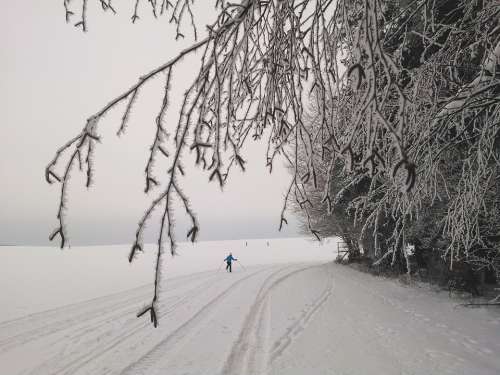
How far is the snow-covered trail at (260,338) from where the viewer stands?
218 inches

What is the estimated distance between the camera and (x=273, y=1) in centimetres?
188

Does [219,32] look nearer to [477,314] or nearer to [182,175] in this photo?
[182,175]

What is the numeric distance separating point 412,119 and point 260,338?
5.37 m

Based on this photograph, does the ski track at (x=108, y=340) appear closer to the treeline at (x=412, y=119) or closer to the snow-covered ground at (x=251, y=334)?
the snow-covered ground at (x=251, y=334)

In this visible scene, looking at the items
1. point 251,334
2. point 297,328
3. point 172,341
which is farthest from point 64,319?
point 297,328

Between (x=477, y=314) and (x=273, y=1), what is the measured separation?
10.3 meters

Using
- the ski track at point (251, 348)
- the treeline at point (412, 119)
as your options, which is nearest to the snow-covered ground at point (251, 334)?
the ski track at point (251, 348)

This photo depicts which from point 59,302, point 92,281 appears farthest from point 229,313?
point 92,281

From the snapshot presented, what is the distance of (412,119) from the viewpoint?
352cm

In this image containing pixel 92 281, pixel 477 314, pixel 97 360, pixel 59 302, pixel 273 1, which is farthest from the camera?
pixel 92 281

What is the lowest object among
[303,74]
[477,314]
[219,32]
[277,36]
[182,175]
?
[477,314]

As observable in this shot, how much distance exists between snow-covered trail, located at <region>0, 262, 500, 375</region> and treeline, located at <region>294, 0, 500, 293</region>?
2023 mm

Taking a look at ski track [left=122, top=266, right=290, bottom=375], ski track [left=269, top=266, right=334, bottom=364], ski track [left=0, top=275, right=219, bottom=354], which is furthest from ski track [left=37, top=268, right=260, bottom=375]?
ski track [left=269, top=266, right=334, bottom=364]

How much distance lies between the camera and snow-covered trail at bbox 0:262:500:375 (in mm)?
5539
